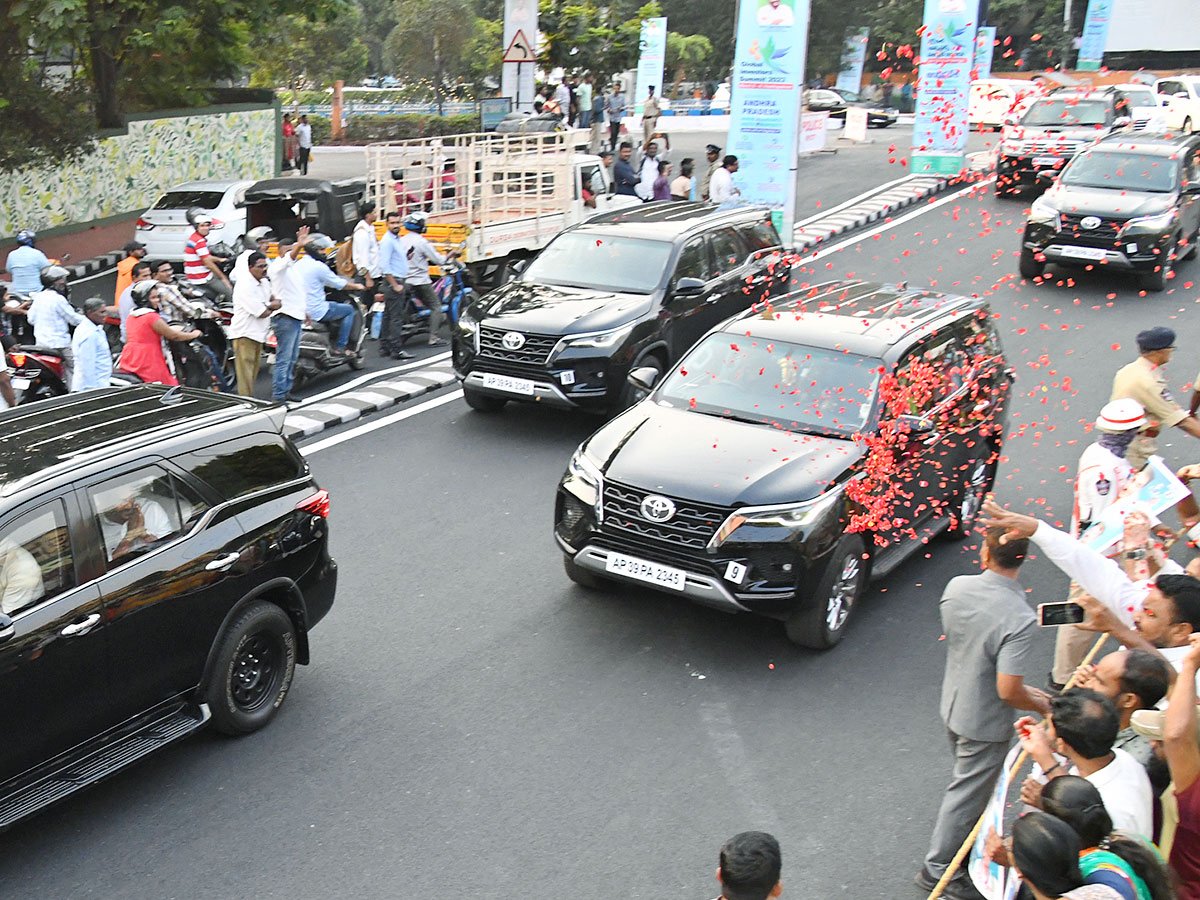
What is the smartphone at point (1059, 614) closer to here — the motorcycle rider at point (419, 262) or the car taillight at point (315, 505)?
the car taillight at point (315, 505)

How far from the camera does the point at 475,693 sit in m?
6.70

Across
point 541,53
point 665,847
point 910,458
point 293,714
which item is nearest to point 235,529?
point 293,714

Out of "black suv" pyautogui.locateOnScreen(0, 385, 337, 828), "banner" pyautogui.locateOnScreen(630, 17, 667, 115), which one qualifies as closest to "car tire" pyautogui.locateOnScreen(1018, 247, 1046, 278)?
"black suv" pyautogui.locateOnScreen(0, 385, 337, 828)

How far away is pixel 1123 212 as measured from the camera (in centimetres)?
1588

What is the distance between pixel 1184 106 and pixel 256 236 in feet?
91.8

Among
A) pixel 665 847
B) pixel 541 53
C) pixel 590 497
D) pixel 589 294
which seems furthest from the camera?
pixel 541 53

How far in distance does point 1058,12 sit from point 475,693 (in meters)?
53.7

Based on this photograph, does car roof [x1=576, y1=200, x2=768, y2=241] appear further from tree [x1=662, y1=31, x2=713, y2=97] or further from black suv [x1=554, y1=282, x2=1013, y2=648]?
tree [x1=662, y1=31, x2=713, y2=97]

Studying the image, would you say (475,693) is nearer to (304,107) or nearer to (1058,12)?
(304,107)

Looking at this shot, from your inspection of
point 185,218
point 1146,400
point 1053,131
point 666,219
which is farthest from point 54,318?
point 1053,131

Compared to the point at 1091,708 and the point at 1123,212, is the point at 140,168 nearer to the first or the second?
the point at 1123,212

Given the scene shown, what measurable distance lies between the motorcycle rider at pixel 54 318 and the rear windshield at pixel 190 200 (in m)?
8.05

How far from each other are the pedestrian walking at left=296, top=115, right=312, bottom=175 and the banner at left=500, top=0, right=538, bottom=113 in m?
5.77

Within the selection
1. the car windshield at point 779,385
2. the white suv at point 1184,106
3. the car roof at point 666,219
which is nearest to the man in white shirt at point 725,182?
the car roof at point 666,219
